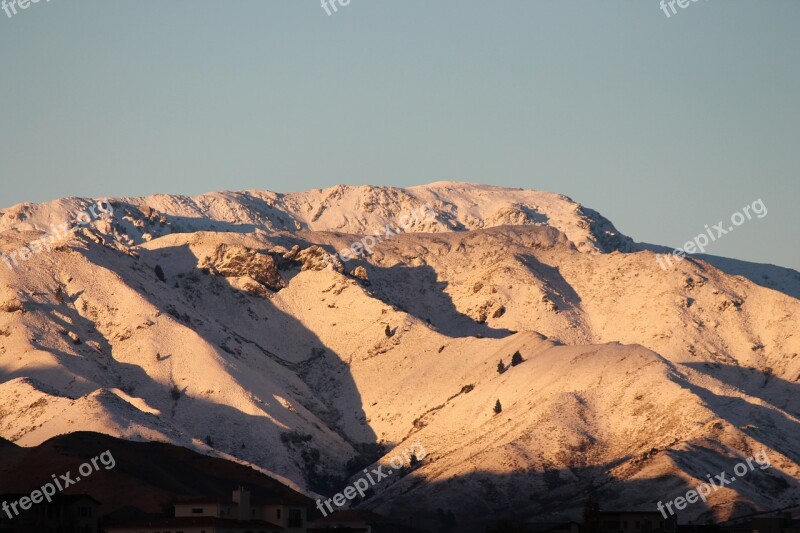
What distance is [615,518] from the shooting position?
189500mm

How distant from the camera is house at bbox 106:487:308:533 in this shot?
148m

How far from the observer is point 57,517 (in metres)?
162

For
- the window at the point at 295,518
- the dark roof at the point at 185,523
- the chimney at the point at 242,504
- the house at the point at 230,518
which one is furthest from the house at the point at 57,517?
the window at the point at 295,518

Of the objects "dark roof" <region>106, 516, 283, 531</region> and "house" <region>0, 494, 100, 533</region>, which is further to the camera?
"house" <region>0, 494, 100, 533</region>

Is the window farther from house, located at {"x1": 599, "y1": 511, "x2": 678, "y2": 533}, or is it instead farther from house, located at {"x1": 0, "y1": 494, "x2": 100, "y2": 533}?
house, located at {"x1": 599, "y1": 511, "x2": 678, "y2": 533}

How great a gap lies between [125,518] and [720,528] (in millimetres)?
58983

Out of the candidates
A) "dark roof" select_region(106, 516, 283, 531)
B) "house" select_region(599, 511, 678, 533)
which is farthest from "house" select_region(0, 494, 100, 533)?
"house" select_region(599, 511, 678, 533)

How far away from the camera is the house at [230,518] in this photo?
147875 mm

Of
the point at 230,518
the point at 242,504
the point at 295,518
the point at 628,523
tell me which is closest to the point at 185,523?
the point at 230,518

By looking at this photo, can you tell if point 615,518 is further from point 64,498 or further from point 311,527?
point 64,498

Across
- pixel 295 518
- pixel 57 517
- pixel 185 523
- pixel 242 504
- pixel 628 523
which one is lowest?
pixel 628 523

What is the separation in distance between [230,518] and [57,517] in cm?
1668

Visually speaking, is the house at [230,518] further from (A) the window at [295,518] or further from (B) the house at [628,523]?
(B) the house at [628,523]

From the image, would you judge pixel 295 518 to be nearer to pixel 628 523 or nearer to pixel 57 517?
pixel 57 517
